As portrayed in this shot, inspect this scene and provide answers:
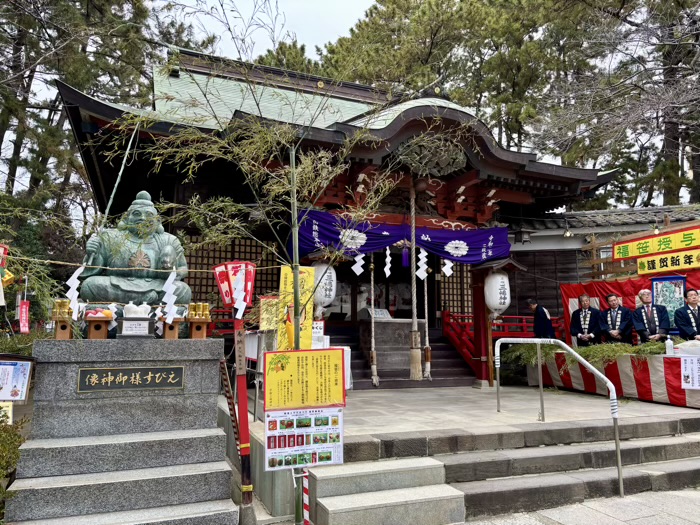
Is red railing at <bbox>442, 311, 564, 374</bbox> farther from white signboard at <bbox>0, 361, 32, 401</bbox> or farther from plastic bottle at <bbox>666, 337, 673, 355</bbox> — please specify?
white signboard at <bbox>0, 361, 32, 401</bbox>

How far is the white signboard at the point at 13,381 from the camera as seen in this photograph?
4613 millimetres

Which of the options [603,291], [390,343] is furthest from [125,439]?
[603,291]

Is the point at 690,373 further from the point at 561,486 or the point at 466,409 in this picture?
the point at 561,486

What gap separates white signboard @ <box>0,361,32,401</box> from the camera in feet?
15.1

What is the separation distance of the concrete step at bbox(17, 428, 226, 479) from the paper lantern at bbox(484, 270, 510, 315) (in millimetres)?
6272

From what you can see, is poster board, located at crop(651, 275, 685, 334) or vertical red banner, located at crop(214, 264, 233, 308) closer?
vertical red banner, located at crop(214, 264, 233, 308)

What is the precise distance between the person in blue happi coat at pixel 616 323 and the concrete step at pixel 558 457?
3.43 meters

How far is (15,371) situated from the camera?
4656 millimetres

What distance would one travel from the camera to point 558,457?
4852 mm

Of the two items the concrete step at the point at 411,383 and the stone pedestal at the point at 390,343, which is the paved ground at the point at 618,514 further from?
the stone pedestal at the point at 390,343

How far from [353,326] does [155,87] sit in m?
8.04

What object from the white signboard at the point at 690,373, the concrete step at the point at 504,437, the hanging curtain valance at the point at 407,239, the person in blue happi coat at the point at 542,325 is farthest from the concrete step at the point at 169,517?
the person in blue happi coat at the point at 542,325

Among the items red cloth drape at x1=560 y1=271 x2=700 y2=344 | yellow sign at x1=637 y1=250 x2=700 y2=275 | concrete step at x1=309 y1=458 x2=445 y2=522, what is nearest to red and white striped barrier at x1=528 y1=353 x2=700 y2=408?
red cloth drape at x1=560 y1=271 x2=700 y2=344

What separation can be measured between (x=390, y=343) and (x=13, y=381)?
286 inches
